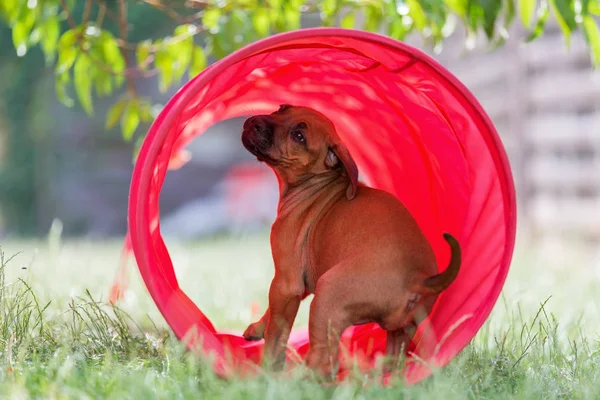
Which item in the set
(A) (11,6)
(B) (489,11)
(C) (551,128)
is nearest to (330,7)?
(B) (489,11)

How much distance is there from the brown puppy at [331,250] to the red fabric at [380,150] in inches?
7.4

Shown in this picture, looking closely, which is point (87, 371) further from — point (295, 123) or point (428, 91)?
point (428, 91)

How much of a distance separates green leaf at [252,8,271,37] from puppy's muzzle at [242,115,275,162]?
581 millimetres

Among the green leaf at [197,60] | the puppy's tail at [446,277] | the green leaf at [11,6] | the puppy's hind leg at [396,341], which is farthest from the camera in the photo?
the green leaf at [197,60]

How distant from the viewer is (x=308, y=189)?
133 inches

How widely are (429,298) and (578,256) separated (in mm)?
4275

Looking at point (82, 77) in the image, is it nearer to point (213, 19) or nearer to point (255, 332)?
point (213, 19)

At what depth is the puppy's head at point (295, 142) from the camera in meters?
3.30

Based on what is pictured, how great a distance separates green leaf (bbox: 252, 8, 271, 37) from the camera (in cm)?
369

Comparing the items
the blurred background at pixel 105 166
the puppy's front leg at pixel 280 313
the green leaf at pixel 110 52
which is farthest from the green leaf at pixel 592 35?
the blurred background at pixel 105 166

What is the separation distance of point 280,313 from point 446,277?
0.67 m

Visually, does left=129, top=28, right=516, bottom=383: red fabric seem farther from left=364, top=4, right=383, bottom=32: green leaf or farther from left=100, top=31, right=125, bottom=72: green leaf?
left=100, top=31, right=125, bottom=72: green leaf

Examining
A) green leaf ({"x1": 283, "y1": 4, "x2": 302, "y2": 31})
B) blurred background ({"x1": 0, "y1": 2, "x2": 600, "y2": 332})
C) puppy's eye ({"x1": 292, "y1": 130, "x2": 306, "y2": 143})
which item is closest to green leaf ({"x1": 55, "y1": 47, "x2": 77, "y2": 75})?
green leaf ({"x1": 283, "y1": 4, "x2": 302, "y2": 31})

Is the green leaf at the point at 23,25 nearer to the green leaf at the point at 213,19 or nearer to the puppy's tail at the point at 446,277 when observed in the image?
the green leaf at the point at 213,19
